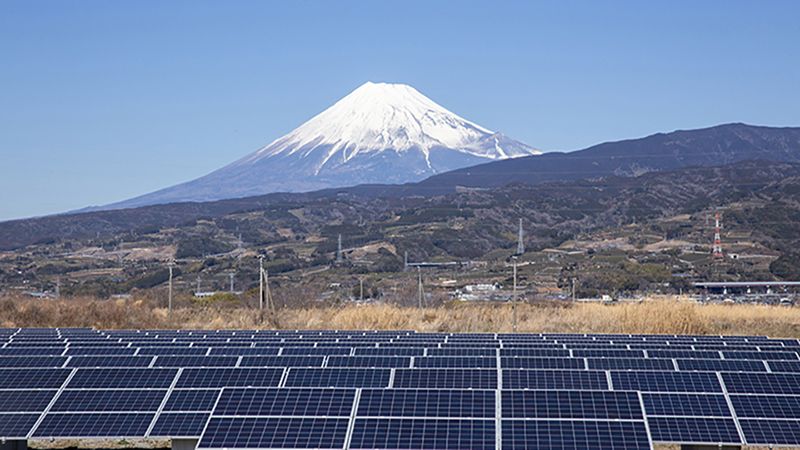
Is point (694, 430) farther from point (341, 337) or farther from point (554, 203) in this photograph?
point (554, 203)

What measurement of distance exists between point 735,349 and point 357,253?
224ft

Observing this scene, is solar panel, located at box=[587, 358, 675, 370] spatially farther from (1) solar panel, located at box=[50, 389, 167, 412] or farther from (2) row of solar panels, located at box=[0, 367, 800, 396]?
(1) solar panel, located at box=[50, 389, 167, 412]

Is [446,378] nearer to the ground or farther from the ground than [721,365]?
farther from the ground

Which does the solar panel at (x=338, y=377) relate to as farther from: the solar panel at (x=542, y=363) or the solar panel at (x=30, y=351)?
the solar panel at (x=30, y=351)

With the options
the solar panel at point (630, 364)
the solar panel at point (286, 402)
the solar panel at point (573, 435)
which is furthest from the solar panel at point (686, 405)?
the solar panel at point (286, 402)

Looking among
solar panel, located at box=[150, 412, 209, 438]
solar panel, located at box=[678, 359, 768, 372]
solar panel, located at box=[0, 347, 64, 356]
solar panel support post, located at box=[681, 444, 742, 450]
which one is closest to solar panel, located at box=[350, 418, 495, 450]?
solar panel, located at box=[150, 412, 209, 438]

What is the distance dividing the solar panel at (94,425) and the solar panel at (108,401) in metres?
0.17

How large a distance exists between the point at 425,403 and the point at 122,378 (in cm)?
517

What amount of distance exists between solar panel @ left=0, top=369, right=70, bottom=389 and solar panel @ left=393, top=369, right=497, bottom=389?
188 inches

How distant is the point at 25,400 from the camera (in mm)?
15117

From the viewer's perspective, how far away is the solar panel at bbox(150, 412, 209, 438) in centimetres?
1412

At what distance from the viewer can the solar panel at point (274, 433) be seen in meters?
12.3

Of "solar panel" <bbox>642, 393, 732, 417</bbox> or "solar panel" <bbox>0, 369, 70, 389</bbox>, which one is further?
"solar panel" <bbox>0, 369, 70, 389</bbox>

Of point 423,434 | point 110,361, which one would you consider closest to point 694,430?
point 423,434
